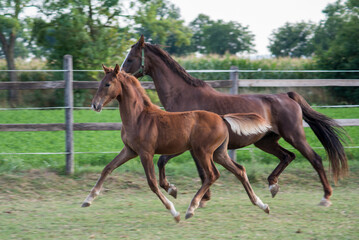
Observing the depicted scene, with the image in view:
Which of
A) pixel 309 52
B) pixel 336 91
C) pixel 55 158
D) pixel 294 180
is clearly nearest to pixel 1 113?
pixel 55 158

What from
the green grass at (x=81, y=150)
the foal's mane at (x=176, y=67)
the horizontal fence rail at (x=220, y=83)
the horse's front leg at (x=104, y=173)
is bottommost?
the green grass at (x=81, y=150)

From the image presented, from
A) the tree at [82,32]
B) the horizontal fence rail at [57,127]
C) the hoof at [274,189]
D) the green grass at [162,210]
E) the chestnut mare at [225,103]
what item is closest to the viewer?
the green grass at [162,210]

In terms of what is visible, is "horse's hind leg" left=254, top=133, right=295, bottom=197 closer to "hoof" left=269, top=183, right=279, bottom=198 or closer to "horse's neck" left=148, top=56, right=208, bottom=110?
"hoof" left=269, top=183, right=279, bottom=198

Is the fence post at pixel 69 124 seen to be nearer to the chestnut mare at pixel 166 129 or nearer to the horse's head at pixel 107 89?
the chestnut mare at pixel 166 129

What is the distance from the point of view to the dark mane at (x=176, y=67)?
5.57 m

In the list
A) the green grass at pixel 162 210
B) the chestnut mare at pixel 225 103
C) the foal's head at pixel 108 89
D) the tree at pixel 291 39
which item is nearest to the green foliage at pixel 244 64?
the green grass at pixel 162 210

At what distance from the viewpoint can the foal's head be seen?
446 cm

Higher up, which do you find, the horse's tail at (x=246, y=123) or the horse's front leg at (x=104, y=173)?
the horse's tail at (x=246, y=123)

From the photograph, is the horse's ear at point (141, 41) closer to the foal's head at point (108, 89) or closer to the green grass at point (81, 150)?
the foal's head at point (108, 89)

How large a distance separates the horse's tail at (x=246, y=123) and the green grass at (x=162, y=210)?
92 cm

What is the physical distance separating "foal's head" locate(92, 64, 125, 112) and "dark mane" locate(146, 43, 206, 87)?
47.8 inches

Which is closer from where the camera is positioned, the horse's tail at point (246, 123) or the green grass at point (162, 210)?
the green grass at point (162, 210)

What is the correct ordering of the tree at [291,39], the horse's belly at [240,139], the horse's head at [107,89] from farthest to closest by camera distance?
the tree at [291,39] → the horse's belly at [240,139] → the horse's head at [107,89]

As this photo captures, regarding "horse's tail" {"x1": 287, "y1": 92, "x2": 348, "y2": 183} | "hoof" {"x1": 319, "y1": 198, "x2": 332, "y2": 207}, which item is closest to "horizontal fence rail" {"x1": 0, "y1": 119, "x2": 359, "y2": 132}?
"horse's tail" {"x1": 287, "y1": 92, "x2": 348, "y2": 183}
